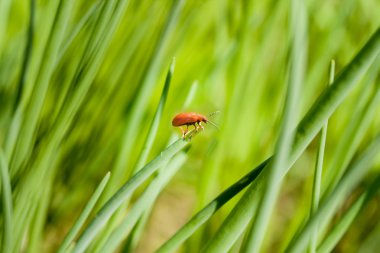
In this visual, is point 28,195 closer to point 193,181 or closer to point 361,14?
point 193,181

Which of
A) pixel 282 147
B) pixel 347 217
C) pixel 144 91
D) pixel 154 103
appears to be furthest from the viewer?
pixel 154 103

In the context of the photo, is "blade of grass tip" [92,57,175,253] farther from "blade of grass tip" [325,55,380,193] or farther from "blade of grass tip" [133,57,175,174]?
"blade of grass tip" [325,55,380,193]

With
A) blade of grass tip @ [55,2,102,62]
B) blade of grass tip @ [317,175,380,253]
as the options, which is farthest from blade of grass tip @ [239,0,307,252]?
blade of grass tip @ [55,2,102,62]

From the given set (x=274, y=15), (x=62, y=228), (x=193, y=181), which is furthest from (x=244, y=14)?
(x=62, y=228)

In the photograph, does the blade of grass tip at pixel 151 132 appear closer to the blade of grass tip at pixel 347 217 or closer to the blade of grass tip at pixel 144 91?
the blade of grass tip at pixel 144 91

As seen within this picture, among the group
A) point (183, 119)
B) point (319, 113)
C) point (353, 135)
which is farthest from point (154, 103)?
point (319, 113)

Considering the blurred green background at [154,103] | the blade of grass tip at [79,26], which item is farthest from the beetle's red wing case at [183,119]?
the blade of grass tip at [79,26]

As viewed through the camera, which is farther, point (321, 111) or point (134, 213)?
point (134, 213)

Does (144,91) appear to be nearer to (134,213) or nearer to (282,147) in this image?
(134,213)
